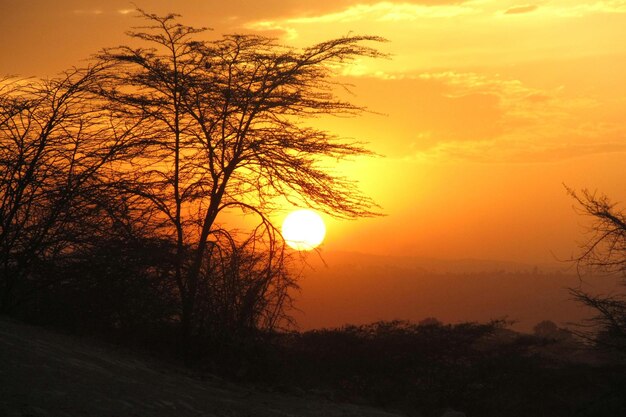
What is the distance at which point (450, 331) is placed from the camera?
14938 millimetres

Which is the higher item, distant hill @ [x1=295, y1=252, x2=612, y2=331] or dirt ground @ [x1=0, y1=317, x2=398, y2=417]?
distant hill @ [x1=295, y1=252, x2=612, y2=331]

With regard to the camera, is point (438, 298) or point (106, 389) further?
A: point (438, 298)

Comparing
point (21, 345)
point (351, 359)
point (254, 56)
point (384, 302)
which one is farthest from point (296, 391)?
point (384, 302)

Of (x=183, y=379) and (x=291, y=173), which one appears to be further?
(x=291, y=173)

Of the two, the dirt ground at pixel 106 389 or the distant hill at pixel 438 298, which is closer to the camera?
the dirt ground at pixel 106 389

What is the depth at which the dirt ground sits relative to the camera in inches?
231

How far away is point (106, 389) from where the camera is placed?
21.9ft

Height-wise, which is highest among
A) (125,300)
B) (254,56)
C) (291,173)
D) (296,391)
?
(254,56)

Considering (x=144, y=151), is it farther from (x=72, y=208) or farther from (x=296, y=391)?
(x=296, y=391)

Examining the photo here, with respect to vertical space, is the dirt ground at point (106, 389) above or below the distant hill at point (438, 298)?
below

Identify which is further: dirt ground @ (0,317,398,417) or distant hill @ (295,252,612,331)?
distant hill @ (295,252,612,331)

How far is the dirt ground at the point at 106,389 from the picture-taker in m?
5.88

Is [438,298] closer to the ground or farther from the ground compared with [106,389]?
farther from the ground

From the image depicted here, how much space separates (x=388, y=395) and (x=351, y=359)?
58.1 inches
